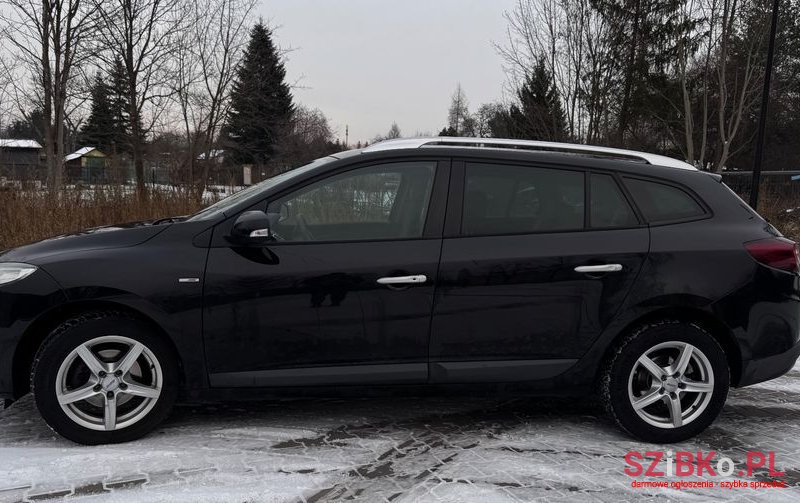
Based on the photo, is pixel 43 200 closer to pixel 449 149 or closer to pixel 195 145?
pixel 195 145

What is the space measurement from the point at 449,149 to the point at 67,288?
7.36 ft

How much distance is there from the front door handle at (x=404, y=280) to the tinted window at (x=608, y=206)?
107 cm

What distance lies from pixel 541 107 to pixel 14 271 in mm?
13511

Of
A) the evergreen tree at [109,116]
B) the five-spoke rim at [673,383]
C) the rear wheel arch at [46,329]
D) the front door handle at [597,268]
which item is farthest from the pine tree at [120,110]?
the five-spoke rim at [673,383]

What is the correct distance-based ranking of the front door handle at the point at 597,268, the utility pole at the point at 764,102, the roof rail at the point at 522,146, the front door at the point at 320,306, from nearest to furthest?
the front door at the point at 320,306, the front door handle at the point at 597,268, the roof rail at the point at 522,146, the utility pole at the point at 764,102

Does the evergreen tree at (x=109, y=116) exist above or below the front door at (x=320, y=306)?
above

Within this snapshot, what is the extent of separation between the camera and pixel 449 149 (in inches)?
134

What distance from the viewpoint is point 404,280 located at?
313 centimetres

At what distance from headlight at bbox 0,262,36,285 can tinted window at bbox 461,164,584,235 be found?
237 cm

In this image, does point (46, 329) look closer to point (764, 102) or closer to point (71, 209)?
point (71, 209)

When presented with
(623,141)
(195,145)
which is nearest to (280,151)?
(195,145)

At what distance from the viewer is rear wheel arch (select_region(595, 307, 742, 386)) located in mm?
3318

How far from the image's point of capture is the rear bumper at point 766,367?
335 cm

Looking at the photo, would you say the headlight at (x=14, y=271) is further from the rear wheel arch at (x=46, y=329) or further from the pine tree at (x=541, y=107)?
the pine tree at (x=541, y=107)
